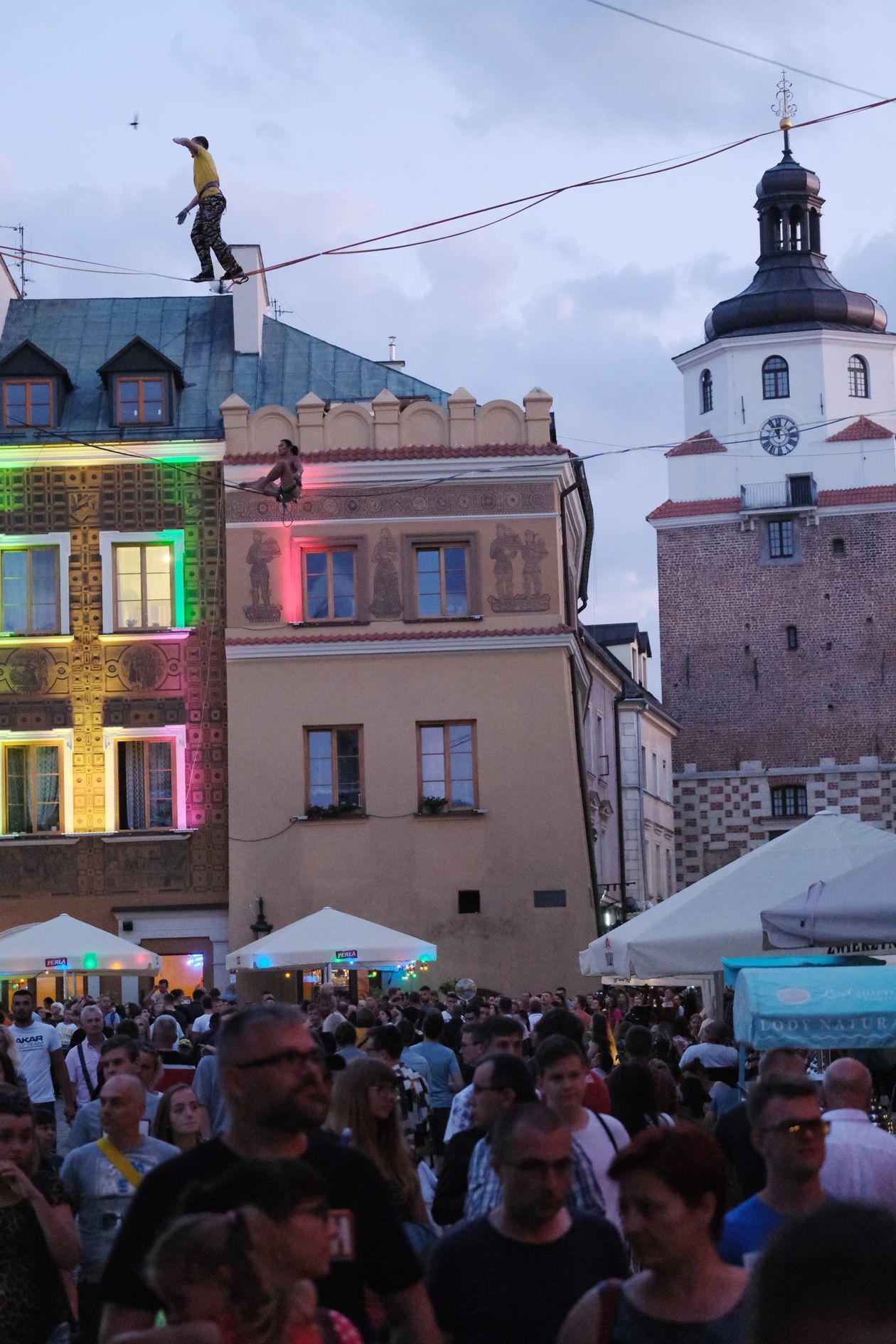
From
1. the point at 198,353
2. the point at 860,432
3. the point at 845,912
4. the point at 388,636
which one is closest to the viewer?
the point at 845,912

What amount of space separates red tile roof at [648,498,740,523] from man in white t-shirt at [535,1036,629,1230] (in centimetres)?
5508

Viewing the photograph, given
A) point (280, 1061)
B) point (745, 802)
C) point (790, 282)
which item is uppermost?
point (790, 282)

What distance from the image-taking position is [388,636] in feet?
112

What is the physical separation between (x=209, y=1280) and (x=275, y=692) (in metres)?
30.8

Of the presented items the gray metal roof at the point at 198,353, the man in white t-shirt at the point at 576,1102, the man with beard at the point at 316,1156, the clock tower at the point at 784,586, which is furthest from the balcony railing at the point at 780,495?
the man with beard at the point at 316,1156

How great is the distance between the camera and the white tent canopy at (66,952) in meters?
24.1

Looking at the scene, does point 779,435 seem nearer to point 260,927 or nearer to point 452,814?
point 452,814

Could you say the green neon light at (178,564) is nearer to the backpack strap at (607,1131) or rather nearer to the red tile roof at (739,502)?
the backpack strap at (607,1131)

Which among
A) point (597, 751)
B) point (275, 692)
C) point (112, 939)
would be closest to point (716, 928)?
point (112, 939)

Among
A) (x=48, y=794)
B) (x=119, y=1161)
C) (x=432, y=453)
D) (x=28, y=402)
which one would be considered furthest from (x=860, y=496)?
(x=119, y=1161)

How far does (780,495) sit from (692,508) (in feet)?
8.96

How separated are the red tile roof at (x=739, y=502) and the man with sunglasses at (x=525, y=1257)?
56454mm

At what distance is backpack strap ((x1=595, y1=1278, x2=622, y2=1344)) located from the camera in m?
4.58

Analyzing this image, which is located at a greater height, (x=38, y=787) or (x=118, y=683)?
(x=118, y=683)
